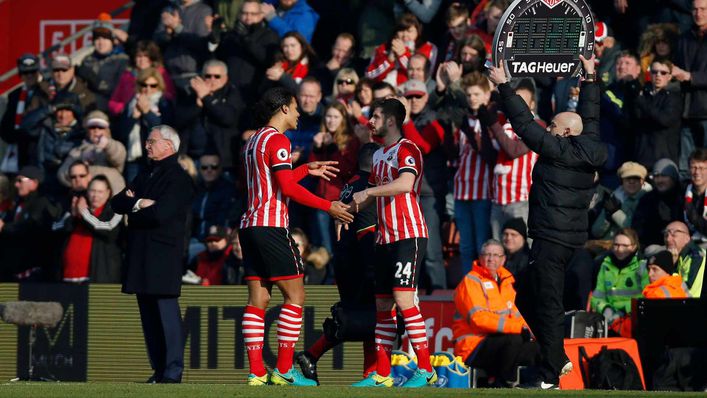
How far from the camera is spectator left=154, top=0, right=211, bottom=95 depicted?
64.3 ft

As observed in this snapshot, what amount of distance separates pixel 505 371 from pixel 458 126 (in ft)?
12.2

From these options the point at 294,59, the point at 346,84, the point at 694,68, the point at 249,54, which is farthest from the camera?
the point at 249,54

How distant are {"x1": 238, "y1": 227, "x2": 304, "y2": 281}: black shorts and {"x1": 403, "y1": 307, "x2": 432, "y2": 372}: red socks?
0.89 meters

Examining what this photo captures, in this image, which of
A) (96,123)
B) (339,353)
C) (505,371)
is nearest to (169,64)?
(96,123)

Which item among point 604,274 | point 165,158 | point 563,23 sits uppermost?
point 563,23

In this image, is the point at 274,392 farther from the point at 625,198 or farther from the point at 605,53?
the point at 605,53

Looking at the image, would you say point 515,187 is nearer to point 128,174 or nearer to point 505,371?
point 505,371

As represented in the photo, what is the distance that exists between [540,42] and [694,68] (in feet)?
14.6

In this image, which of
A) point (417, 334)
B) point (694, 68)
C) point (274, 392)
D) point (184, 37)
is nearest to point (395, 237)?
point (417, 334)

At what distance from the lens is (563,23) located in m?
11.9

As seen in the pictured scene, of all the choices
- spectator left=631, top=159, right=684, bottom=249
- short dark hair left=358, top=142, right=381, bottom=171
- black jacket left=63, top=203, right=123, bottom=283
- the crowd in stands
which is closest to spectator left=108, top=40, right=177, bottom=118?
the crowd in stands

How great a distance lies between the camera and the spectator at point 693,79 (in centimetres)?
1546

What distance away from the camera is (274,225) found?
11164 millimetres

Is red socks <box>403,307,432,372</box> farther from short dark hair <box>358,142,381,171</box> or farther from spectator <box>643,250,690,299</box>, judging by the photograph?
spectator <box>643,250,690,299</box>
